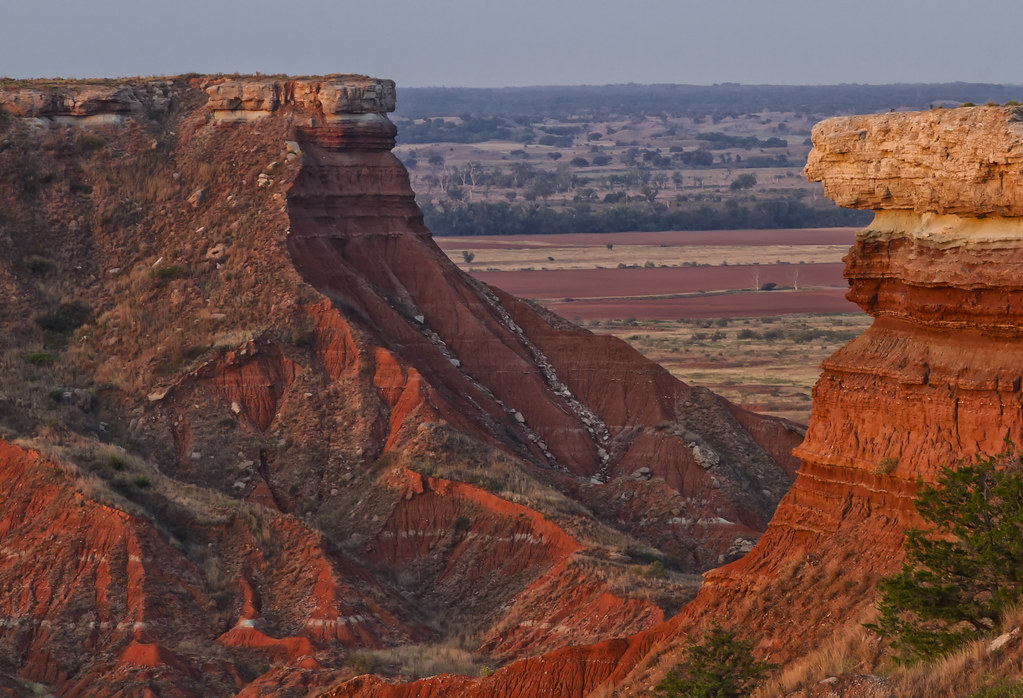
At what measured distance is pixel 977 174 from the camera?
69.2 ft

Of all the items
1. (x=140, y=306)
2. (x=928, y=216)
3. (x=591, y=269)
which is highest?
(x=928, y=216)

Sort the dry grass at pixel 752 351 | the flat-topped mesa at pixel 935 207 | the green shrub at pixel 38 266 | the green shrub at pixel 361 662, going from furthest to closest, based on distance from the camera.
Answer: the dry grass at pixel 752 351 < the green shrub at pixel 38 266 < the green shrub at pixel 361 662 < the flat-topped mesa at pixel 935 207

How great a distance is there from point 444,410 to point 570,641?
38.5 feet

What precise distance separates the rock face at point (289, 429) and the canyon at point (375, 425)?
88mm

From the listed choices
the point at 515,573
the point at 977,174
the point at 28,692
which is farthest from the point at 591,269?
the point at 977,174

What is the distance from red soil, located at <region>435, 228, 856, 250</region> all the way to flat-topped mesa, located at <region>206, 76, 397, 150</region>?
9711 cm

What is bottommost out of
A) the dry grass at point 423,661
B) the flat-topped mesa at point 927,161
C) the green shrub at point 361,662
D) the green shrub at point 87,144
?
the dry grass at point 423,661

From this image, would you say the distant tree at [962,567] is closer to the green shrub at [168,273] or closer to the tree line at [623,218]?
the green shrub at [168,273]

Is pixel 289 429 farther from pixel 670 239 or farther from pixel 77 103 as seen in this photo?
pixel 670 239

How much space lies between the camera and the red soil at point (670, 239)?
15562 cm

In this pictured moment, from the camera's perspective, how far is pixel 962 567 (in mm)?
20406

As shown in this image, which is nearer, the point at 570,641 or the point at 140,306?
the point at 570,641

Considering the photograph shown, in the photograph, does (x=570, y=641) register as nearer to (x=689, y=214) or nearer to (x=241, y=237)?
(x=241, y=237)

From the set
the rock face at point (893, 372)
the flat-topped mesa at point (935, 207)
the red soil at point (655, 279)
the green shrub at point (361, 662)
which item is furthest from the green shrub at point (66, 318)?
the red soil at point (655, 279)
